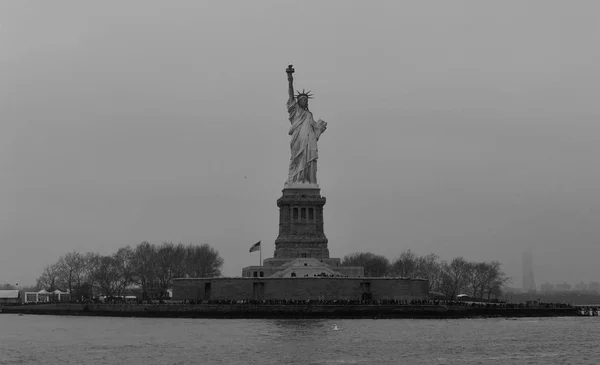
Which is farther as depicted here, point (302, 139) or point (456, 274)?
point (456, 274)

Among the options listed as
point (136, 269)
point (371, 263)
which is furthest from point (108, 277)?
point (371, 263)

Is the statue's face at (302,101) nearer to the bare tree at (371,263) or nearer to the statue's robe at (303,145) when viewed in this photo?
the statue's robe at (303,145)

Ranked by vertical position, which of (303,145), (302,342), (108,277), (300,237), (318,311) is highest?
(303,145)

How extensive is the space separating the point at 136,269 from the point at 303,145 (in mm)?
35181

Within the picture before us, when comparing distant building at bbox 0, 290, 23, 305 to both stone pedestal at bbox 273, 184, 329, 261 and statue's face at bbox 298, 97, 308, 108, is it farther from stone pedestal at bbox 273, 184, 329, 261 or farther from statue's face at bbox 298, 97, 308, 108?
statue's face at bbox 298, 97, 308, 108

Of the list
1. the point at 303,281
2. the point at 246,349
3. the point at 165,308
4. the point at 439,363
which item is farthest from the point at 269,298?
the point at 439,363

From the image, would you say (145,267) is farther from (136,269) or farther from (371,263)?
(371,263)

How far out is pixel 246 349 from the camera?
48.1 metres

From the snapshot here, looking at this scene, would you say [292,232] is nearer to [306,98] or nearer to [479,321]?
[306,98]

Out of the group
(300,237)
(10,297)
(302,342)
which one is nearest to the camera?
(302,342)

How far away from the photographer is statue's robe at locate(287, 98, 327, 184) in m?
83.6

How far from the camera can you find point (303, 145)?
8381 centimetres

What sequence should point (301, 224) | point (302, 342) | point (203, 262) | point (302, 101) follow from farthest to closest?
point (203, 262)
point (302, 101)
point (301, 224)
point (302, 342)

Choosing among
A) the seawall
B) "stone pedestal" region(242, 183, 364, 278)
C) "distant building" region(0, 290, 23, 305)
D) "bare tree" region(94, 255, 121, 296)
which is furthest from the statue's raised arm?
"distant building" region(0, 290, 23, 305)
